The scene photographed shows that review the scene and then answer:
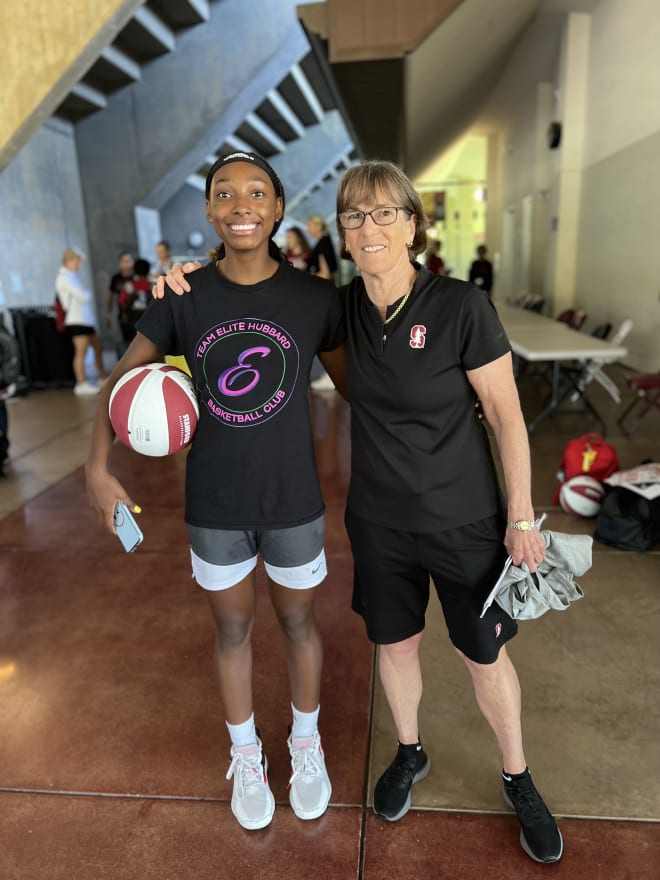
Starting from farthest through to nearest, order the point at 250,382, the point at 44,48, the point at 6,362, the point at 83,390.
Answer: the point at 83,390, the point at 44,48, the point at 6,362, the point at 250,382

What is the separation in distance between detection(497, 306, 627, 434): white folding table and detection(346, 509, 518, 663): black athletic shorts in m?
3.30

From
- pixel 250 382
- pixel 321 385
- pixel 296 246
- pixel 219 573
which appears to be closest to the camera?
pixel 250 382

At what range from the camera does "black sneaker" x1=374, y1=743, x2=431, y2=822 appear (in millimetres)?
1749

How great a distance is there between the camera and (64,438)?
20.1 ft

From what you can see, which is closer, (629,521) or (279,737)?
(279,737)

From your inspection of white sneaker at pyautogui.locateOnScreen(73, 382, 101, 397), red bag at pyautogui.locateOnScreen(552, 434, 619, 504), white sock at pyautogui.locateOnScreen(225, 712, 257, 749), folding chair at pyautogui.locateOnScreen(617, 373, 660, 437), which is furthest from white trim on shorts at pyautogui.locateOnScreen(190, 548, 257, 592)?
white sneaker at pyautogui.locateOnScreen(73, 382, 101, 397)

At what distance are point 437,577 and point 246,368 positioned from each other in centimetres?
69

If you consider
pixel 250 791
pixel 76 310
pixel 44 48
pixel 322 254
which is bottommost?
pixel 250 791

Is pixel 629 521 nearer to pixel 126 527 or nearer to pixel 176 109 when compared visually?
pixel 126 527

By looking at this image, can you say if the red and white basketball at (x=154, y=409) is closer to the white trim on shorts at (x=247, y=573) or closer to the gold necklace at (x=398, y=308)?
the white trim on shorts at (x=247, y=573)

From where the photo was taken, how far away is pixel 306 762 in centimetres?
181

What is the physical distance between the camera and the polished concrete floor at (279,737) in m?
1.66

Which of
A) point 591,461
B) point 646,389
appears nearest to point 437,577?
point 591,461

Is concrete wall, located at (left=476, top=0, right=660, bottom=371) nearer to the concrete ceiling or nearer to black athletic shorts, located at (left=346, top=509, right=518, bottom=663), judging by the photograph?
the concrete ceiling
